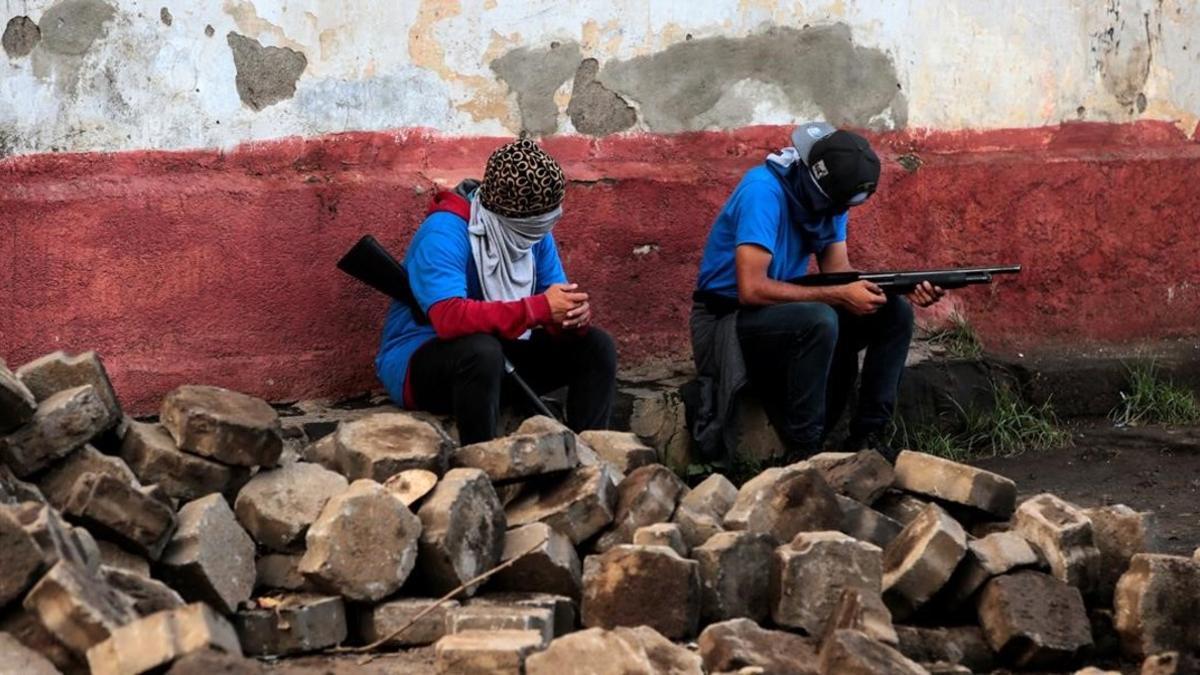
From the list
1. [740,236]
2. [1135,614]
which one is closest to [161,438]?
[740,236]

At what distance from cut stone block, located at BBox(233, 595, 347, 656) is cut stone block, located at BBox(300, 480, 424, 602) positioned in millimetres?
68

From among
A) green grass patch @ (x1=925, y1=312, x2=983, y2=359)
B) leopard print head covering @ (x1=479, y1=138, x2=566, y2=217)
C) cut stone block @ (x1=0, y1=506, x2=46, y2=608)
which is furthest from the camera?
green grass patch @ (x1=925, y1=312, x2=983, y2=359)

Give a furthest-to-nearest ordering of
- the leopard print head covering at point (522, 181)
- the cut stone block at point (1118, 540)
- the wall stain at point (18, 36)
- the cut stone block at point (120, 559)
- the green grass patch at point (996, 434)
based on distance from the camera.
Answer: the green grass patch at point (996, 434)
the wall stain at point (18, 36)
the leopard print head covering at point (522, 181)
the cut stone block at point (1118, 540)
the cut stone block at point (120, 559)

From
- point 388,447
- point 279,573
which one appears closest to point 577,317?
point 388,447

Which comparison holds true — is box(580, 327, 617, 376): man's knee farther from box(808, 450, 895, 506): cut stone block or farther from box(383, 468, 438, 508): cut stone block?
box(383, 468, 438, 508): cut stone block

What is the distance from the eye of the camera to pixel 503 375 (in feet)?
19.7

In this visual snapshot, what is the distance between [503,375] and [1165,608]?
217 centimetres

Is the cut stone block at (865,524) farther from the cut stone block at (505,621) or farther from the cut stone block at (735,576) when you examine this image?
the cut stone block at (505,621)

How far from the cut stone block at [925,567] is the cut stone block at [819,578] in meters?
0.18

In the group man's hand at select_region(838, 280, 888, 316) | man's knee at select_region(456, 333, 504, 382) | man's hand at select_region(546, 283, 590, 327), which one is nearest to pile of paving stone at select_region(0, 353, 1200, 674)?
man's knee at select_region(456, 333, 504, 382)

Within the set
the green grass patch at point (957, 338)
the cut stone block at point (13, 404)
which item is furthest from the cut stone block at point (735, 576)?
the green grass patch at point (957, 338)

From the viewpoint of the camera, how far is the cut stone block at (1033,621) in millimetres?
4746

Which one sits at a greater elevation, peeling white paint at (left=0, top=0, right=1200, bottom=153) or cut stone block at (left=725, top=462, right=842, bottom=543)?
peeling white paint at (left=0, top=0, right=1200, bottom=153)

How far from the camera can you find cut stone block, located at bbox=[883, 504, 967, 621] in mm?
4883
